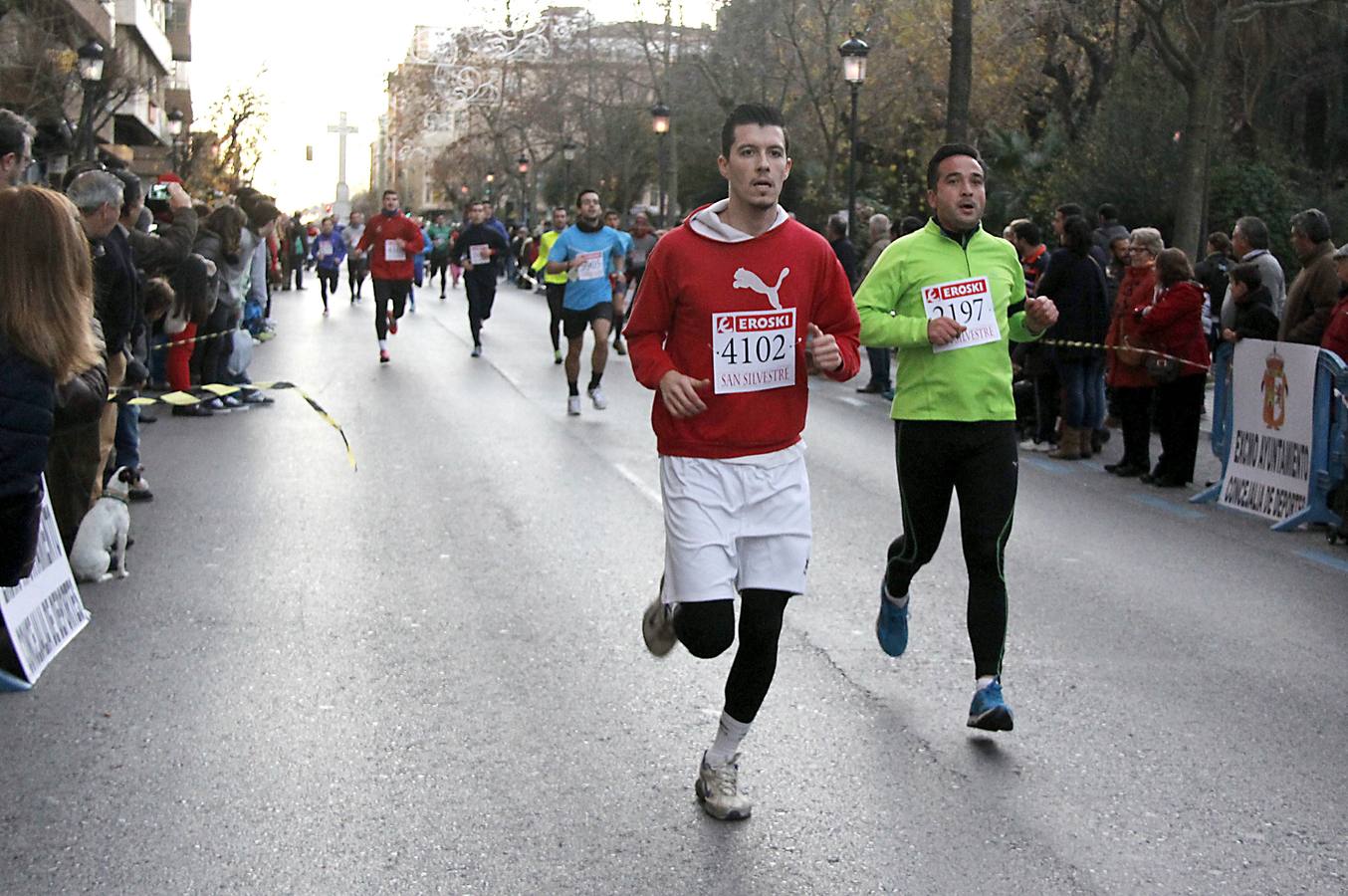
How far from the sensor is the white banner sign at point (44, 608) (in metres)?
6.27

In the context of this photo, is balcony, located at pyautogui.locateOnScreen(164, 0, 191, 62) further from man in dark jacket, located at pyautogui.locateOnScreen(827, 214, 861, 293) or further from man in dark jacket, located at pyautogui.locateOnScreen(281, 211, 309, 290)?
man in dark jacket, located at pyautogui.locateOnScreen(827, 214, 861, 293)

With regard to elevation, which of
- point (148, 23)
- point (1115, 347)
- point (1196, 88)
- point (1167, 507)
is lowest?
point (1167, 507)

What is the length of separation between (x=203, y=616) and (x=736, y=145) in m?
3.77

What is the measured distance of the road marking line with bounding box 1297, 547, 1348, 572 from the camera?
9.33 metres

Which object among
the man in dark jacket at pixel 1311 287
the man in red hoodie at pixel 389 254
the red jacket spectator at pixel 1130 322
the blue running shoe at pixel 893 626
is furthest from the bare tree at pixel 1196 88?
the blue running shoe at pixel 893 626

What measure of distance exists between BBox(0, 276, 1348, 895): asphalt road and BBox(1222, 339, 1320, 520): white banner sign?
0.25 m

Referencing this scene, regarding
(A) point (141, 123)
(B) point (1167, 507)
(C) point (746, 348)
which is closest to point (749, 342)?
(C) point (746, 348)

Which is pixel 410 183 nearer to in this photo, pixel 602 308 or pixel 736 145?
pixel 602 308

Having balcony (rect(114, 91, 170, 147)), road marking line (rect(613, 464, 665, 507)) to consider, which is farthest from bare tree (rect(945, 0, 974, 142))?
balcony (rect(114, 91, 170, 147))

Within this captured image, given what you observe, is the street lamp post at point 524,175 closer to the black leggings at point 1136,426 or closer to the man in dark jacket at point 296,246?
the man in dark jacket at point 296,246

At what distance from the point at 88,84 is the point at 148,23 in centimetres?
3510

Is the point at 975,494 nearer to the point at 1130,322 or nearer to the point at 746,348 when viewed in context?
the point at 746,348

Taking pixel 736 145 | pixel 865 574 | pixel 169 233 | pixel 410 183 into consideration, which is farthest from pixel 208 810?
pixel 410 183

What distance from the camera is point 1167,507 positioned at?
11.4 m
